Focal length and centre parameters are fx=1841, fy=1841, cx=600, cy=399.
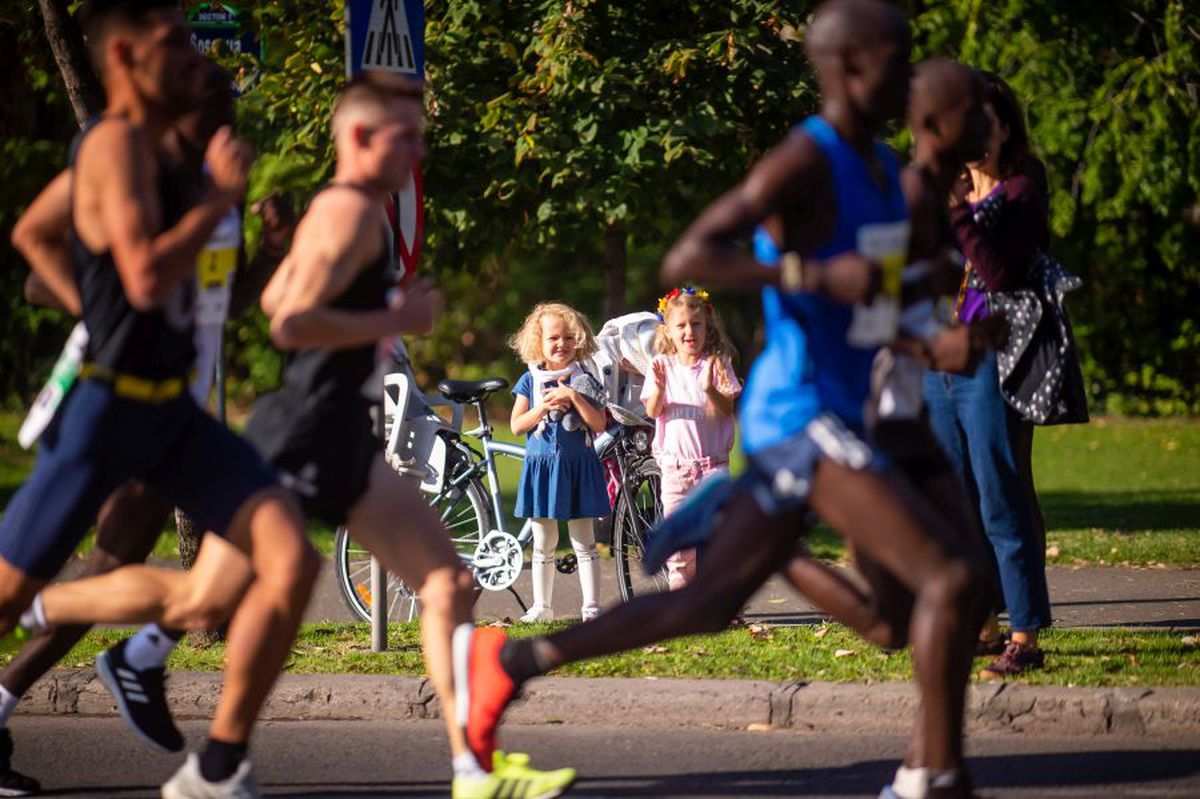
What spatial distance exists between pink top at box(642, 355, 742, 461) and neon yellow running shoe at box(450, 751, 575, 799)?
329 centimetres

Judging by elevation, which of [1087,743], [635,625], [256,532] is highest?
[256,532]

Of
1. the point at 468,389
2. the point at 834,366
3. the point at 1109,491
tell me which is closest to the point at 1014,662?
the point at 834,366

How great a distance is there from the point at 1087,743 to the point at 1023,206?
1880 millimetres

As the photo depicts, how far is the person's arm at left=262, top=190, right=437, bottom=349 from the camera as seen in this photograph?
4.65 meters

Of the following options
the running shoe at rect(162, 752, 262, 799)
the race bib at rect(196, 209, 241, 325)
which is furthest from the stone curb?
the race bib at rect(196, 209, 241, 325)

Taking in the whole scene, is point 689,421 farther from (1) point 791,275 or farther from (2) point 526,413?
(1) point 791,275

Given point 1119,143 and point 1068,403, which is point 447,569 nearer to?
point 1068,403

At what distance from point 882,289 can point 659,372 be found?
3804mm

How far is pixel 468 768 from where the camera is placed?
4.85 m

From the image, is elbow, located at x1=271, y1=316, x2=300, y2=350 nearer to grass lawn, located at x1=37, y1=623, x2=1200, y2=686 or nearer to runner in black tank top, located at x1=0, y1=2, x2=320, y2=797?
runner in black tank top, located at x1=0, y1=2, x2=320, y2=797

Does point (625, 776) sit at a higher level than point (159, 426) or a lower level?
lower

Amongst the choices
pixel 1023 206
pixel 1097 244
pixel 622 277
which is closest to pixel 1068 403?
pixel 1023 206

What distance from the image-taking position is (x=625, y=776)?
18.4 ft

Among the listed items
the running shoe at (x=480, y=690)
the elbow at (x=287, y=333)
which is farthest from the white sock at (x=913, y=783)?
the elbow at (x=287, y=333)
